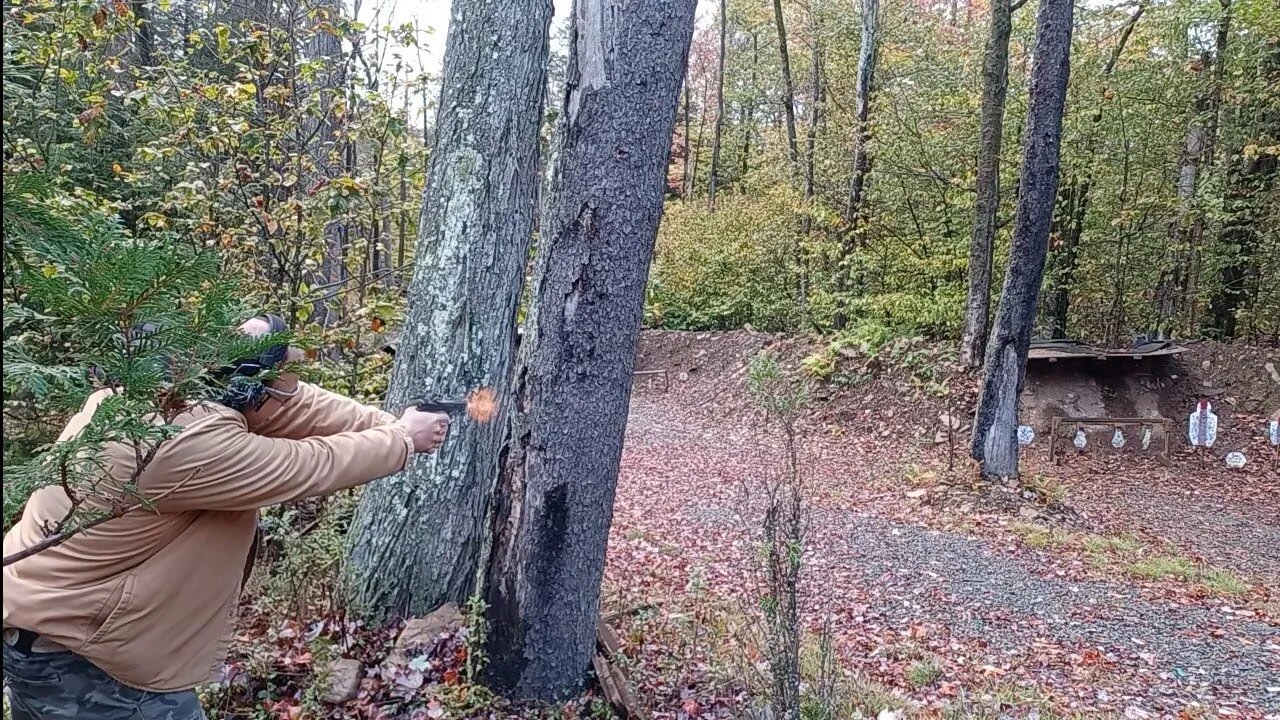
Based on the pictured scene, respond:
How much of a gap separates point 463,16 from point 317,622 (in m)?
3.20

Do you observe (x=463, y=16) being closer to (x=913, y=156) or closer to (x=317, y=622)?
(x=317, y=622)

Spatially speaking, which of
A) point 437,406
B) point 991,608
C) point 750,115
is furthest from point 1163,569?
point 750,115

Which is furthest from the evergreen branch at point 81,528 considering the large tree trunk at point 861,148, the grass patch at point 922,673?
the large tree trunk at point 861,148

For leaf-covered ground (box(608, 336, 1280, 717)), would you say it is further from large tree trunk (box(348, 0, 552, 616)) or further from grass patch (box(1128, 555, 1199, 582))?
large tree trunk (box(348, 0, 552, 616))

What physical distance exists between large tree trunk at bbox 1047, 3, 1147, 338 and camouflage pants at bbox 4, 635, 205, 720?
45.3 ft

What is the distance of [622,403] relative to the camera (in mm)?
3115

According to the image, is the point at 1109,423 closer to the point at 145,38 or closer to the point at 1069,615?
the point at 1069,615

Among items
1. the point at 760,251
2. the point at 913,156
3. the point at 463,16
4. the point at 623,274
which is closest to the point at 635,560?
the point at 623,274

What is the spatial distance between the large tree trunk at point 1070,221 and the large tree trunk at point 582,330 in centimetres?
1198

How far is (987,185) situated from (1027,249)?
10.7ft

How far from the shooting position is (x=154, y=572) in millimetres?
2117

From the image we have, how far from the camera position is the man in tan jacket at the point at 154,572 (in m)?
2.03

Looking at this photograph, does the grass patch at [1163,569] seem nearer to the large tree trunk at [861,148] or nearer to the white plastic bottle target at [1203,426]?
the white plastic bottle target at [1203,426]

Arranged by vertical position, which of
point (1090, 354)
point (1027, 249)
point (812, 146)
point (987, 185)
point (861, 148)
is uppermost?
point (812, 146)
